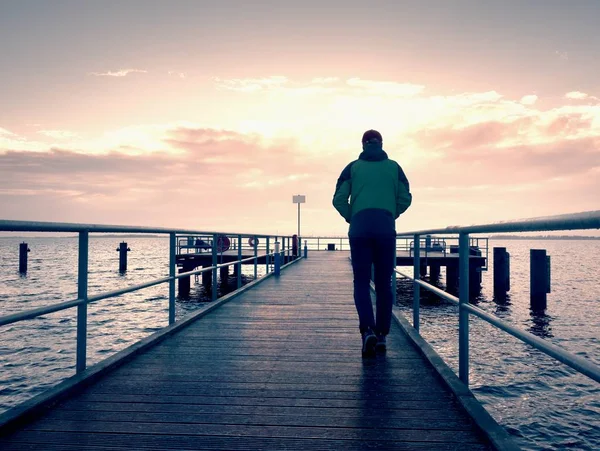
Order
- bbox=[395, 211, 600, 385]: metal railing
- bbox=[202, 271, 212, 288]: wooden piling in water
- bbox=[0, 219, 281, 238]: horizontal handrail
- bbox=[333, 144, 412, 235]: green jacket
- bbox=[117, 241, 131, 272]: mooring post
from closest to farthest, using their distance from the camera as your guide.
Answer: bbox=[395, 211, 600, 385]: metal railing, bbox=[0, 219, 281, 238]: horizontal handrail, bbox=[333, 144, 412, 235]: green jacket, bbox=[202, 271, 212, 288]: wooden piling in water, bbox=[117, 241, 131, 272]: mooring post

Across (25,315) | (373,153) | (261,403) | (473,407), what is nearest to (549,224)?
(473,407)

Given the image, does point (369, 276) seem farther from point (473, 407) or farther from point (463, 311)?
point (473, 407)

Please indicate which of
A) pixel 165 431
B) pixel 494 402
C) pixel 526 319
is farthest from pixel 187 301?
pixel 165 431

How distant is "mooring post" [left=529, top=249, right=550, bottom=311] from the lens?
18688 mm

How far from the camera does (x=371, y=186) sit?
407cm

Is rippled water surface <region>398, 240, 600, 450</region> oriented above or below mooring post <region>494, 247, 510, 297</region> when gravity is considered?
below

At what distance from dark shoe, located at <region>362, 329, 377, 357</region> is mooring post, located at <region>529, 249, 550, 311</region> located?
1683 cm

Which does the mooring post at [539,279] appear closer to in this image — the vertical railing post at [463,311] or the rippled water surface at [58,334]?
the rippled water surface at [58,334]

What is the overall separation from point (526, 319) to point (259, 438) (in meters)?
17.6

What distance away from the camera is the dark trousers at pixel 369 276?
13.6 ft

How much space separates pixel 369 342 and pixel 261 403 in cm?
138

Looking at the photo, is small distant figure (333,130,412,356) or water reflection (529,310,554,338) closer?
small distant figure (333,130,412,356)

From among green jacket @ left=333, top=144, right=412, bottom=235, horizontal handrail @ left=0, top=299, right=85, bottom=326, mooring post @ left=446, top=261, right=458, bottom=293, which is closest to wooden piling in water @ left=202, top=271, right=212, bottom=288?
mooring post @ left=446, top=261, right=458, bottom=293

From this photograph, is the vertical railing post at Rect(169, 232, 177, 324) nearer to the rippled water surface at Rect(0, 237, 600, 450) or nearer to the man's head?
the man's head
